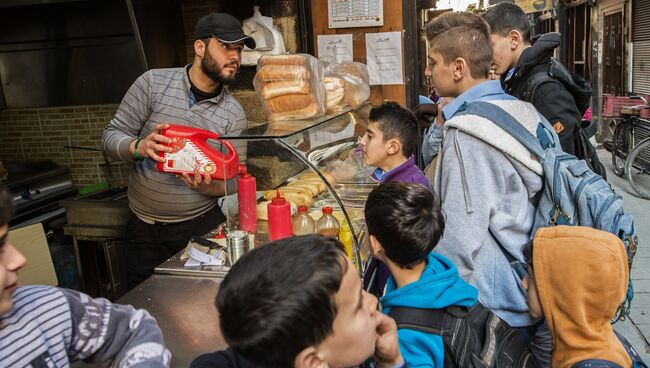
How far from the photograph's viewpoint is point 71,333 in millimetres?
1359

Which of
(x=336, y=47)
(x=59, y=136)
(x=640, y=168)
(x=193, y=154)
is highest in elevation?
(x=336, y=47)

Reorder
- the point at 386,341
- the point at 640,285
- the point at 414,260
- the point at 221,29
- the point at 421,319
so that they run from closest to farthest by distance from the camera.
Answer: the point at 386,341 < the point at 421,319 < the point at 414,260 < the point at 221,29 < the point at 640,285

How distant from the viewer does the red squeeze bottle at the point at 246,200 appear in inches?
110

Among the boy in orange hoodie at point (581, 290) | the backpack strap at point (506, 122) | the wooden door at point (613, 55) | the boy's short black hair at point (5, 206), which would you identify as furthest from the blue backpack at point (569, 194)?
the wooden door at point (613, 55)

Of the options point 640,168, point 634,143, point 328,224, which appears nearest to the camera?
point 328,224

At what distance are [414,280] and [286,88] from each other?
5.16 feet

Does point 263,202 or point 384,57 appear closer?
point 263,202

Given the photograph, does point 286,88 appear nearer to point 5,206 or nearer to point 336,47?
point 336,47

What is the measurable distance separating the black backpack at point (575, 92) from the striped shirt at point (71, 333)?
2.75m

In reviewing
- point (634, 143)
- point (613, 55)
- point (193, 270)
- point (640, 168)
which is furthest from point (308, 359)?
point (613, 55)

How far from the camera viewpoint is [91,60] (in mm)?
6410

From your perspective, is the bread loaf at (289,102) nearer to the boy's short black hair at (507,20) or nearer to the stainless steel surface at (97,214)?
the boy's short black hair at (507,20)

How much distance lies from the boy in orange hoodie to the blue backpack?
230 millimetres

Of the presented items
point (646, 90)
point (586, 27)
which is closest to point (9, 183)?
point (646, 90)
